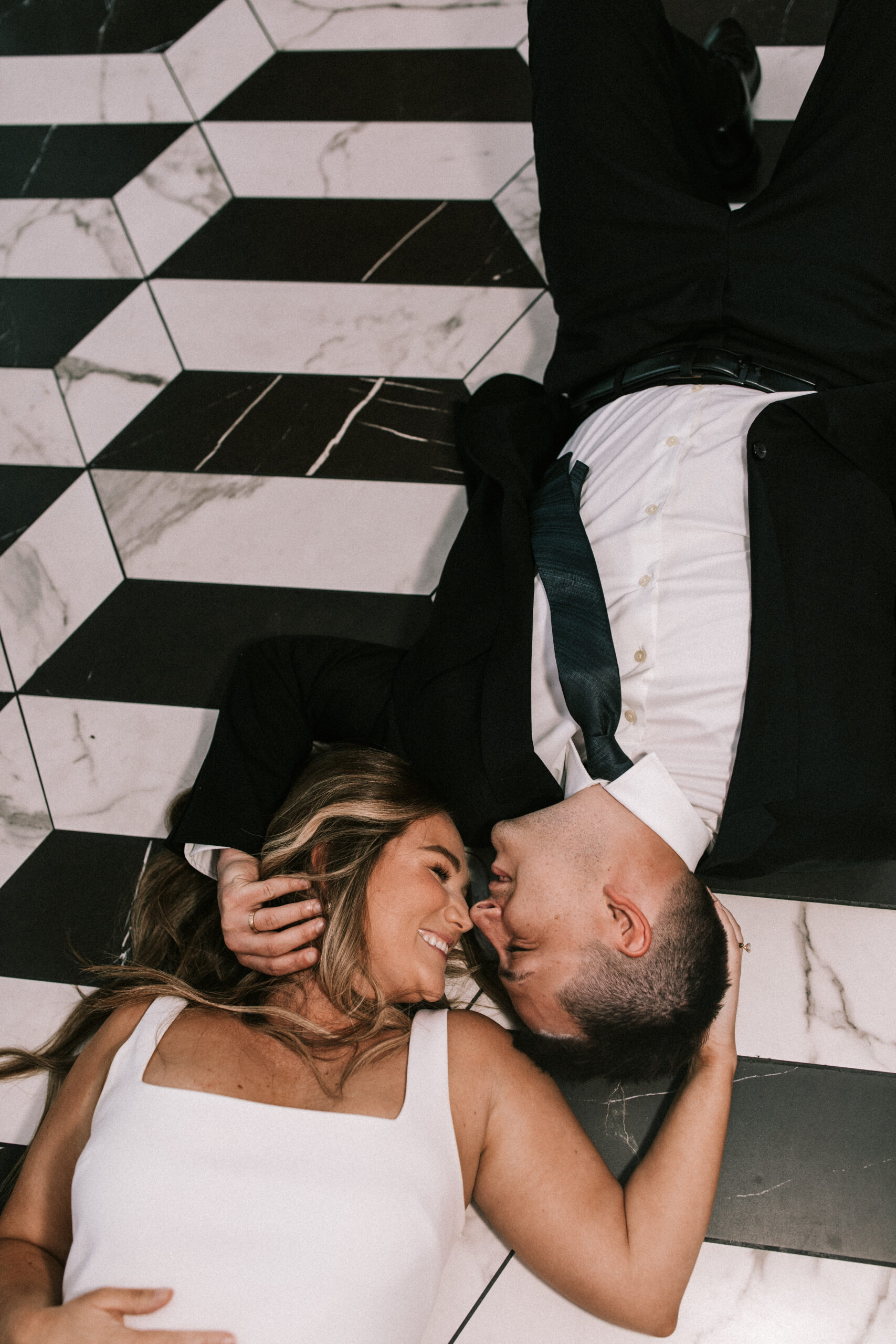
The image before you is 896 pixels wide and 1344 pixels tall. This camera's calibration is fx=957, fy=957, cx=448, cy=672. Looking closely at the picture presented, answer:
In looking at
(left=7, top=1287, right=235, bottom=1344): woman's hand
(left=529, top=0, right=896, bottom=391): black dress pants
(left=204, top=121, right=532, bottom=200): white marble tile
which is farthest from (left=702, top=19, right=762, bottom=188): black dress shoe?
(left=7, top=1287, right=235, bottom=1344): woman's hand

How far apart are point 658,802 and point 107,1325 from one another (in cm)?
81

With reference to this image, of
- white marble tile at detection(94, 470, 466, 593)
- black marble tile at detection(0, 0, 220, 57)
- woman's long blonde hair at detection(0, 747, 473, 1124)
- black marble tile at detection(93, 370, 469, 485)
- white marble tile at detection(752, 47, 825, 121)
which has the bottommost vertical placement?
woman's long blonde hair at detection(0, 747, 473, 1124)

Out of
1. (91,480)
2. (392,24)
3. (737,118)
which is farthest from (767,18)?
(91,480)

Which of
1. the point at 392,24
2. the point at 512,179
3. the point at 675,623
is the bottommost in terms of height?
the point at 675,623

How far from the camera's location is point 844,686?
118 cm

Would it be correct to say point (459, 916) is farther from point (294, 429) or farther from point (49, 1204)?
point (294, 429)

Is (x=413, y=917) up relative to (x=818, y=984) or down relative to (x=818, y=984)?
up

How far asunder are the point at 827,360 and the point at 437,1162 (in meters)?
1.16

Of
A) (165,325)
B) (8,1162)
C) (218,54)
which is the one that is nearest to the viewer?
(8,1162)

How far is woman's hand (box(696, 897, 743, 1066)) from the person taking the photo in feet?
4.05

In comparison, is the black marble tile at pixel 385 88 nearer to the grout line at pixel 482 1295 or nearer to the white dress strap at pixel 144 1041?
the white dress strap at pixel 144 1041

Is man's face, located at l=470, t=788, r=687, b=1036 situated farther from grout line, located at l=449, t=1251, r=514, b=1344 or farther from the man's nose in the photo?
grout line, located at l=449, t=1251, r=514, b=1344

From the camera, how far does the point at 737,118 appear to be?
171cm

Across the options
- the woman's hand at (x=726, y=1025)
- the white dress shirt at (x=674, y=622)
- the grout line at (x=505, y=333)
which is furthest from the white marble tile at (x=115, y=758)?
the woman's hand at (x=726, y=1025)
